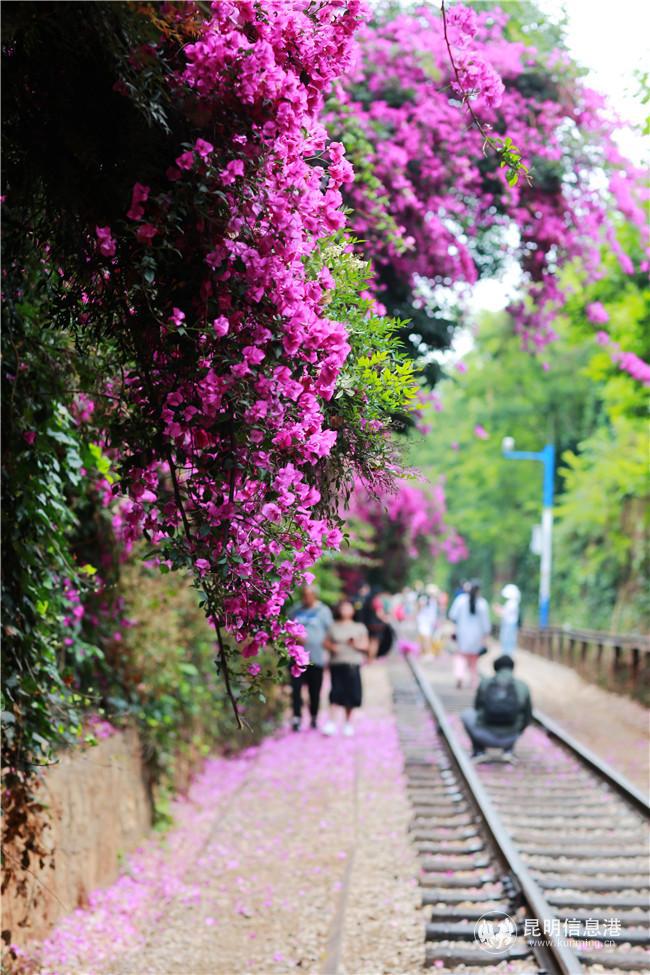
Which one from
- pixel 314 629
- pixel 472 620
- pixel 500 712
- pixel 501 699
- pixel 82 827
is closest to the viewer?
pixel 82 827

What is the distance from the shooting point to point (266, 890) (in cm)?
787

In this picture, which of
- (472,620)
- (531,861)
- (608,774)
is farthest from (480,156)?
(472,620)

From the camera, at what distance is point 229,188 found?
3.76 meters

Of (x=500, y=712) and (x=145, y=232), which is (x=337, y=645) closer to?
(x=500, y=712)

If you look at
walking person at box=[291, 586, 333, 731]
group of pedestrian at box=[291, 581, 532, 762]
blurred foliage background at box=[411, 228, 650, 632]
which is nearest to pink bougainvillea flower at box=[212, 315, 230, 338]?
group of pedestrian at box=[291, 581, 532, 762]

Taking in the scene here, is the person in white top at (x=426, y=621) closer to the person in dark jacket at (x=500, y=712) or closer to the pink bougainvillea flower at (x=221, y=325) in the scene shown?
the person in dark jacket at (x=500, y=712)

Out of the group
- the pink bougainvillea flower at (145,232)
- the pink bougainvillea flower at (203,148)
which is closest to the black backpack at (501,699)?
the pink bougainvillea flower at (145,232)

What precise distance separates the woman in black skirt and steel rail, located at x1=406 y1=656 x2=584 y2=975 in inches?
51.3

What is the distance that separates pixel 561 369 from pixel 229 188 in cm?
4310

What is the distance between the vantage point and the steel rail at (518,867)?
18.7ft

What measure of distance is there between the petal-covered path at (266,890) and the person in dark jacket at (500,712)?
3.31 ft

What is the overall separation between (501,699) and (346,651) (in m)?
2.38

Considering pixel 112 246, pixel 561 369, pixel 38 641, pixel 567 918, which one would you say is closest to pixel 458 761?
pixel 567 918

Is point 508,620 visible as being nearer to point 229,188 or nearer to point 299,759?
point 299,759
